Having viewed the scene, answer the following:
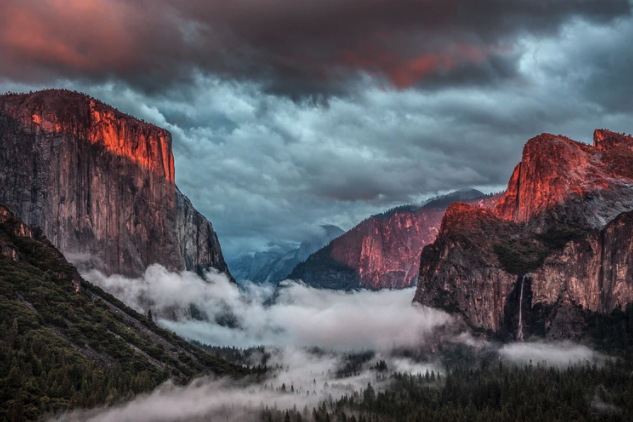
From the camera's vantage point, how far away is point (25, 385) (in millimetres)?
198250

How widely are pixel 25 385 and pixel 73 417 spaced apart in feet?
53.3

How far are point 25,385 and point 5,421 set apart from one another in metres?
16.8

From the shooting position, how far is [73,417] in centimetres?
19562

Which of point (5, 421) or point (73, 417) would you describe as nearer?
point (5, 421)

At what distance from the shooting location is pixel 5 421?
598ft

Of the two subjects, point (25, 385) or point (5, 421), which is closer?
point (5, 421)

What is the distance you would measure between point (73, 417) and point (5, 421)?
18483 mm
